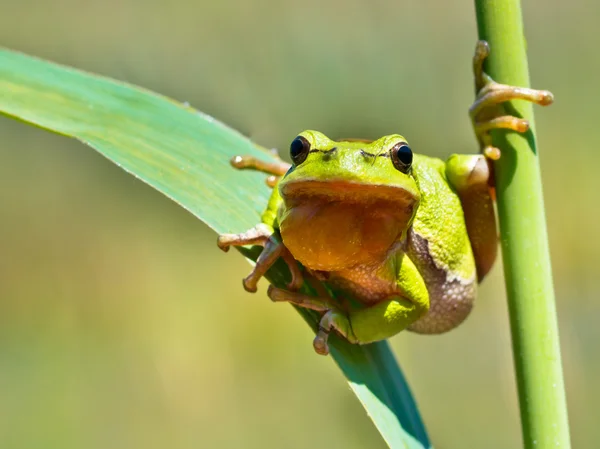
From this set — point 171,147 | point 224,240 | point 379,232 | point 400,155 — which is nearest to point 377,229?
point 379,232

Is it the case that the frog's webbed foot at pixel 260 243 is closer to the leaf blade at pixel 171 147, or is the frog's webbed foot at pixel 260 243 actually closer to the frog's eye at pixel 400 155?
the leaf blade at pixel 171 147

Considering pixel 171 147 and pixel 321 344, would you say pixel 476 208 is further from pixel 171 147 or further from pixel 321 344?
pixel 171 147

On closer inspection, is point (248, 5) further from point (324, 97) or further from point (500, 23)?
point (500, 23)

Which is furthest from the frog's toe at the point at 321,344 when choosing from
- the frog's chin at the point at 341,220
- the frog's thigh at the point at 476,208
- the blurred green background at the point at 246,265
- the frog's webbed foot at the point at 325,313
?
the blurred green background at the point at 246,265

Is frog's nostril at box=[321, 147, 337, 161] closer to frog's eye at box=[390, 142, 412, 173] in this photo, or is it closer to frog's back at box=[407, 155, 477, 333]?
frog's eye at box=[390, 142, 412, 173]

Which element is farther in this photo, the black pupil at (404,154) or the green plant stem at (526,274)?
the black pupil at (404,154)

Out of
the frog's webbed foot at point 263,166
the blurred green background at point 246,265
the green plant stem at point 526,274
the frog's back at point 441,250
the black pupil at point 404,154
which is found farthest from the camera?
the blurred green background at point 246,265

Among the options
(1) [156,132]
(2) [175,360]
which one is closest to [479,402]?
(2) [175,360]
